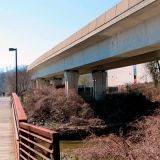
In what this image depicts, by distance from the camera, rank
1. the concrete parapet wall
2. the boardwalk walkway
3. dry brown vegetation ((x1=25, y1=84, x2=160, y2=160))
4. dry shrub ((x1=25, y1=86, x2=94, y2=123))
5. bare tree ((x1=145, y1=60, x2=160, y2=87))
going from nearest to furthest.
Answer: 1. the boardwalk walkway
2. the concrete parapet wall
3. dry brown vegetation ((x1=25, y1=84, x2=160, y2=160))
4. dry shrub ((x1=25, y1=86, x2=94, y2=123))
5. bare tree ((x1=145, y1=60, x2=160, y2=87))

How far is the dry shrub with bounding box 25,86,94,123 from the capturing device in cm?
2312

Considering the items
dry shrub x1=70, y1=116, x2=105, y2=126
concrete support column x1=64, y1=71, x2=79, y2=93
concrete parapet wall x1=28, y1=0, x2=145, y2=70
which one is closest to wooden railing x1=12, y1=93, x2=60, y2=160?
concrete parapet wall x1=28, y1=0, x2=145, y2=70

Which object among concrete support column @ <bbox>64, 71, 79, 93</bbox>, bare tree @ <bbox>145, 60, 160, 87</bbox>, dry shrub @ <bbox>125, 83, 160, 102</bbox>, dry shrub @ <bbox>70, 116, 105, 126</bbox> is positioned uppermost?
bare tree @ <bbox>145, 60, 160, 87</bbox>

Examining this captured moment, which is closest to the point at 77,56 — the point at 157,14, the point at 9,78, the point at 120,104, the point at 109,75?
the point at 120,104

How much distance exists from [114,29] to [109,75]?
61767 mm

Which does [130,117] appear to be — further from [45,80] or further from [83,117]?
[45,80]

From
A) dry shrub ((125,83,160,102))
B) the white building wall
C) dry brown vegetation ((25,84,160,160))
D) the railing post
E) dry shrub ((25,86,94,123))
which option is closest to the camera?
the railing post

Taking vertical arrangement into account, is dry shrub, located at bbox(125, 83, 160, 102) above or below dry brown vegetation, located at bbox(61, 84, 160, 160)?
above

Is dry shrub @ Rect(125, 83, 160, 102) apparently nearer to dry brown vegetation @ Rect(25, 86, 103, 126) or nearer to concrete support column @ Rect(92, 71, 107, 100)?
concrete support column @ Rect(92, 71, 107, 100)

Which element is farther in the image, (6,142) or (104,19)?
(104,19)

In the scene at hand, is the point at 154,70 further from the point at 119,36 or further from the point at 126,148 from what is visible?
the point at 126,148

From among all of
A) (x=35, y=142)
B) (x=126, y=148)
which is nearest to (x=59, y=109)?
(x=126, y=148)

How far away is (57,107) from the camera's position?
943 inches

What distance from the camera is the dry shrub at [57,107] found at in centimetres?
2312
